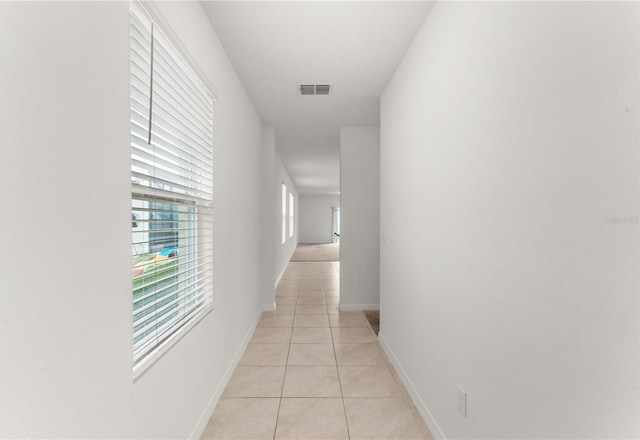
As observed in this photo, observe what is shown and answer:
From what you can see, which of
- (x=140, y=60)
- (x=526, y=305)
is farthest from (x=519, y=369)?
(x=140, y=60)

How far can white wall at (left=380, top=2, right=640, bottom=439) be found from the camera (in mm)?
775

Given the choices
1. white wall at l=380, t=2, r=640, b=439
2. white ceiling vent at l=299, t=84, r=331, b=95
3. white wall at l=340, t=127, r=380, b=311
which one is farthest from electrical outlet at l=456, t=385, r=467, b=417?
white wall at l=340, t=127, r=380, b=311

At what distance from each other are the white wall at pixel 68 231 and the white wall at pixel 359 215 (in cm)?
319

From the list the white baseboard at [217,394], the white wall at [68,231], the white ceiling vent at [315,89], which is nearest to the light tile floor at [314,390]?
the white baseboard at [217,394]

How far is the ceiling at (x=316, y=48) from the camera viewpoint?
1.93 meters

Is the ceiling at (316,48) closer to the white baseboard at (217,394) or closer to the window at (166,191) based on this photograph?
the window at (166,191)

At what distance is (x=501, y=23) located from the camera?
1.24 m

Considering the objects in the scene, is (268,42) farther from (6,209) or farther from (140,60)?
(6,209)

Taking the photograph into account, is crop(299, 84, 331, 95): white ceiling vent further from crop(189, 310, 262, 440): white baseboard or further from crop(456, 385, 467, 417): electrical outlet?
crop(456, 385, 467, 417): electrical outlet

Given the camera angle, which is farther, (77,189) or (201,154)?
(201,154)

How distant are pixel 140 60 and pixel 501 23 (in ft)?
4.74

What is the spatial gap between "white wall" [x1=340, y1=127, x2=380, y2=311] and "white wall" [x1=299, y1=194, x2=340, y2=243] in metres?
11.6

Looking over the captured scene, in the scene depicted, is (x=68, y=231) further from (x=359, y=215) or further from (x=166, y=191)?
(x=359, y=215)

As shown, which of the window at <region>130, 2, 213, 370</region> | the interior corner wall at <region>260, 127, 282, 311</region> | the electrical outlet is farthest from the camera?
the interior corner wall at <region>260, 127, 282, 311</region>
